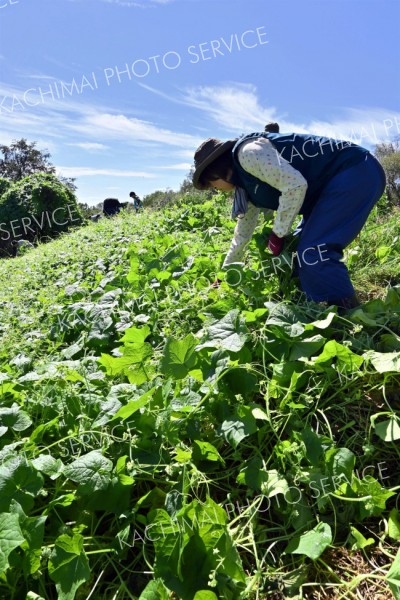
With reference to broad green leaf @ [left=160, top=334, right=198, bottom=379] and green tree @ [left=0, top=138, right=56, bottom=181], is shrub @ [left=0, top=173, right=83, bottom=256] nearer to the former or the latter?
broad green leaf @ [left=160, top=334, right=198, bottom=379]

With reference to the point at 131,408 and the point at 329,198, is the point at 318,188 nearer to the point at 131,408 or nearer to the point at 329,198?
the point at 329,198

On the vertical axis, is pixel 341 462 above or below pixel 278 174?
below

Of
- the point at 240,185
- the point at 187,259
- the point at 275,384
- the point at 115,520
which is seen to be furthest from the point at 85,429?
the point at 187,259

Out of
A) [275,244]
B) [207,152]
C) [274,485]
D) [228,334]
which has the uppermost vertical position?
[207,152]

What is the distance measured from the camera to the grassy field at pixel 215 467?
43.7 inches

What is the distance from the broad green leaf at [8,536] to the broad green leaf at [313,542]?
2.19 ft

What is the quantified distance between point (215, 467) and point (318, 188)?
1.50 meters

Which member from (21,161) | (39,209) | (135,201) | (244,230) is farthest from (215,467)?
(21,161)

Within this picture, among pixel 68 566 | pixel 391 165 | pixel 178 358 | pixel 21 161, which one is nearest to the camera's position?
pixel 68 566

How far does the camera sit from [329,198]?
217cm

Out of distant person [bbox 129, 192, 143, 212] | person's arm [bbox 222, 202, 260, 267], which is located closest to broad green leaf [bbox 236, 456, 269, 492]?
person's arm [bbox 222, 202, 260, 267]

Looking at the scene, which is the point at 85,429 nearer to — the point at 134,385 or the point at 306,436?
the point at 134,385

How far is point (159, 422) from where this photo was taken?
1386mm

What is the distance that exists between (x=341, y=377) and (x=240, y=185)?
1305 mm
